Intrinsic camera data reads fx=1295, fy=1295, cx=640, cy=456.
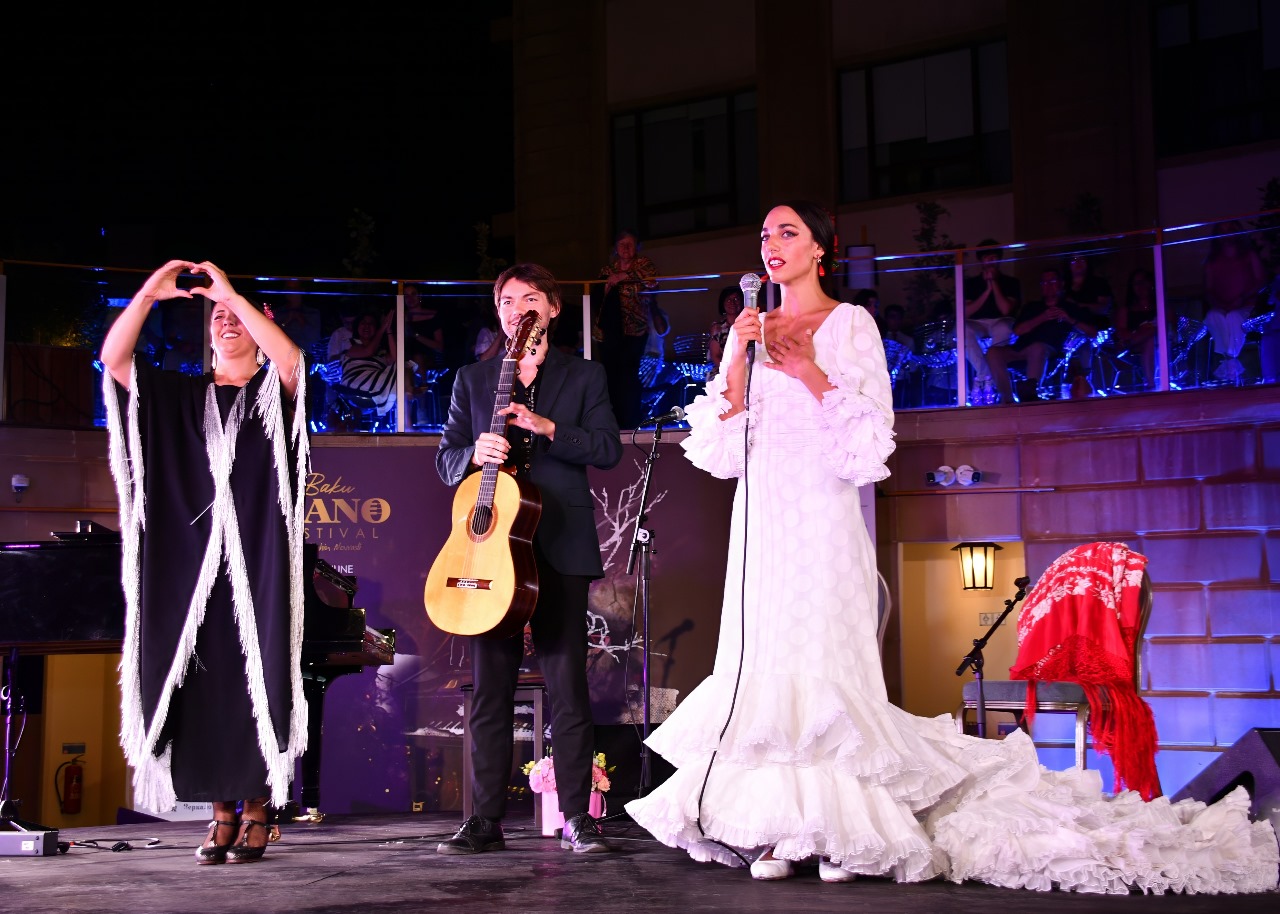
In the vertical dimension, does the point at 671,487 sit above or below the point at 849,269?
below

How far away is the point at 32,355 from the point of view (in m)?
8.60

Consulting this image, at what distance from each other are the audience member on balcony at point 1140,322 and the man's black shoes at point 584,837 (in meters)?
6.20

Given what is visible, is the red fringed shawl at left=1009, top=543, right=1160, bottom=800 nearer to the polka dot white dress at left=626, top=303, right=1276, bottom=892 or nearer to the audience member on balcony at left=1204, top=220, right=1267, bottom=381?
the polka dot white dress at left=626, top=303, right=1276, bottom=892

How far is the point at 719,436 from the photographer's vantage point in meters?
3.74

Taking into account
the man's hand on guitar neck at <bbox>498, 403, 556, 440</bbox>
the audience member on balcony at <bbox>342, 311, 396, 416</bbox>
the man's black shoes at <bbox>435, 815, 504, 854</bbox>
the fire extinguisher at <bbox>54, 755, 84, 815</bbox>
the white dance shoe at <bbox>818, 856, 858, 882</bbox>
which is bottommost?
the fire extinguisher at <bbox>54, 755, 84, 815</bbox>

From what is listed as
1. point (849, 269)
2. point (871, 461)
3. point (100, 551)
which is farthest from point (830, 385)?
point (849, 269)

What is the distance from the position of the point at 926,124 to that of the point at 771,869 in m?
10.7

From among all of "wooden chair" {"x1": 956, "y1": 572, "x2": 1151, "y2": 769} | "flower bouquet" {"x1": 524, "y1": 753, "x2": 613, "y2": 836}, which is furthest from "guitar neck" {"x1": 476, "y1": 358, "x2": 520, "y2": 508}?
"wooden chair" {"x1": 956, "y1": 572, "x2": 1151, "y2": 769}

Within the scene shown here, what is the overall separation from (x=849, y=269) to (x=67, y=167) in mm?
8114

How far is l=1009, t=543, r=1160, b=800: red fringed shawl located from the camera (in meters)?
5.61

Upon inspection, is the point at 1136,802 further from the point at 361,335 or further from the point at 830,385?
the point at 361,335

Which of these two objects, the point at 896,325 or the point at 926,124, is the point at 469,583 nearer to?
the point at 896,325

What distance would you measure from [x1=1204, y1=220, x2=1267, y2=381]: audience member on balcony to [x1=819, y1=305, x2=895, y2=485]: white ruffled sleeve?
5.68 metres

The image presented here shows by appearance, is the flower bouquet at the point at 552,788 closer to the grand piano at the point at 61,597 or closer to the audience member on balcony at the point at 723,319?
the grand piano at the point at 61,597
